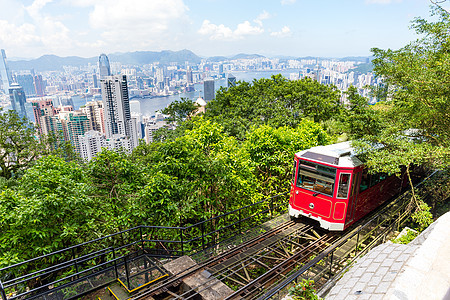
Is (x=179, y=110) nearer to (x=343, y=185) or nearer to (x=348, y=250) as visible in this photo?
(x=343, y=185)

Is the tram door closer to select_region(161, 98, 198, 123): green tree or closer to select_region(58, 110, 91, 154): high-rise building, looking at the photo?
select_region(161, 98, 198, 123): green tree

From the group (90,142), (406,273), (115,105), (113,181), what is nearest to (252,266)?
(113,181)

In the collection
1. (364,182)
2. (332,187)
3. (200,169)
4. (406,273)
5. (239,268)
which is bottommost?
(239,268)

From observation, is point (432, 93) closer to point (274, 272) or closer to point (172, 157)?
point (274, 272)

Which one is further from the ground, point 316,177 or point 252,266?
point 316,177

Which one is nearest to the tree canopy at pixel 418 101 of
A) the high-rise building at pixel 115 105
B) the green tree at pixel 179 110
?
the green tree at pixel 179 110

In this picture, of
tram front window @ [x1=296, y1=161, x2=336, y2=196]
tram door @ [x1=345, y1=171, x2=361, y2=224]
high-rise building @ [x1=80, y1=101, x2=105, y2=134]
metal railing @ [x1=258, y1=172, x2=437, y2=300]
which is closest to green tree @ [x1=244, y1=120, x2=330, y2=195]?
tram front window @ [x1=296, y1=161, x2=336, y2=196]

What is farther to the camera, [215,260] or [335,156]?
[335,156]
